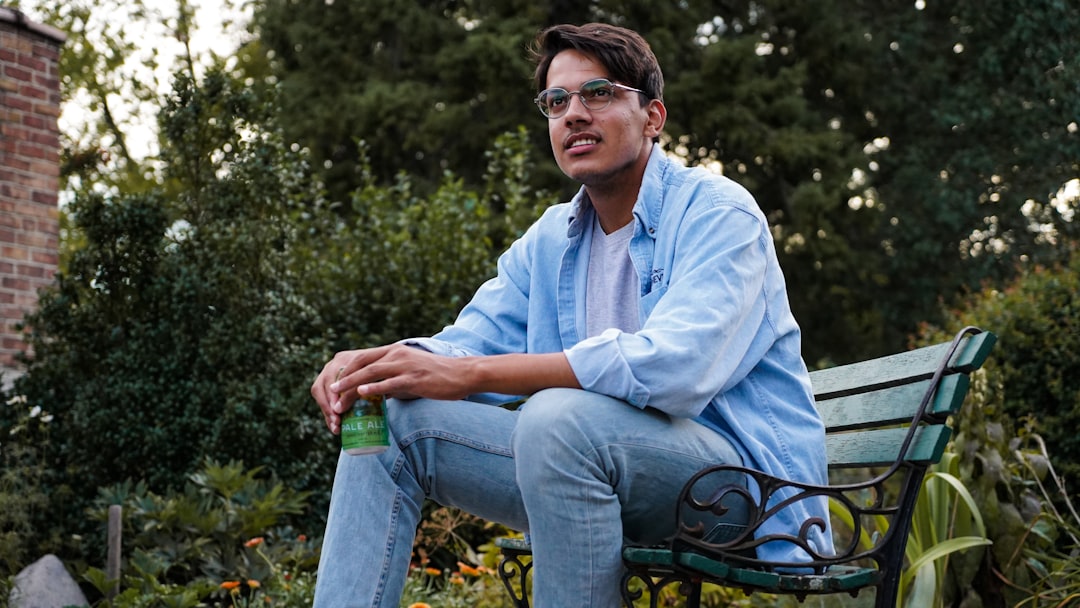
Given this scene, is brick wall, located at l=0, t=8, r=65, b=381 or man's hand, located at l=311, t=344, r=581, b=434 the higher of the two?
brick wall, located at l=0, t=8, r=65, b=381

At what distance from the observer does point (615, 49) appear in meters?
2.44

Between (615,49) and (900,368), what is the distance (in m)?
0.91

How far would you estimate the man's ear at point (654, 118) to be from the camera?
99.1 inches

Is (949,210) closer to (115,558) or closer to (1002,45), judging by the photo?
(1002,45)

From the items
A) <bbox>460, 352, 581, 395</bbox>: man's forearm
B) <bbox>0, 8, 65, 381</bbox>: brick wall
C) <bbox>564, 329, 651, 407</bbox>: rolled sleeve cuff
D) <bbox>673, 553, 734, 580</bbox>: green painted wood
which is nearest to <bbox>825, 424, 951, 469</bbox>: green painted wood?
<bbox>673, 553, 734, 580</bbox>: green painted wood

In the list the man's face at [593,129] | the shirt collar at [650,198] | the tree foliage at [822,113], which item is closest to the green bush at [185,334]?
the shirt collar at [650,198]

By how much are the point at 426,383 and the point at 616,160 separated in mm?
687

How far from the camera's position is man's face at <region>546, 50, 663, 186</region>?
96.0 inches

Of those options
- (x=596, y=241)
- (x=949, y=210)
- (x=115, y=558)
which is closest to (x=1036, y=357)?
(x=596, y=241)

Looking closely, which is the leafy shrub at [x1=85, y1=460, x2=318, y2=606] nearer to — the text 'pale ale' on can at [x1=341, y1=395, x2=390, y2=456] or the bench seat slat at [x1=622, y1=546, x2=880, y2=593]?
the text 'pale ale' on can at [x1=341, y1=395, x2=390, y2=456]

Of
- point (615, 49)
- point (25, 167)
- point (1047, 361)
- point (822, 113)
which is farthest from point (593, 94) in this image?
point (822, 113)

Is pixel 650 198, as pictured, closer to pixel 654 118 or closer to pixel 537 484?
pixel 654 118

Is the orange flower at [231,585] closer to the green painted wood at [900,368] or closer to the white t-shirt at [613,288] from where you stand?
the white t-shirt at [613,288]

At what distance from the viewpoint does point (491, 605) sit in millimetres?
3916
